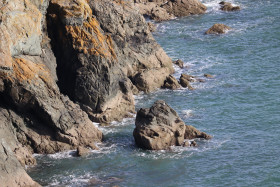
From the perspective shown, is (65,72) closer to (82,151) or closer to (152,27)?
(82,151)

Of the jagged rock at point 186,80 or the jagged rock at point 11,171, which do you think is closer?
the jagged rock at point 11,171

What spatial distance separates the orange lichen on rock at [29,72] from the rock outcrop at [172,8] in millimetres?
45025

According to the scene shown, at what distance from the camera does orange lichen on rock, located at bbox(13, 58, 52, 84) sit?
151ft

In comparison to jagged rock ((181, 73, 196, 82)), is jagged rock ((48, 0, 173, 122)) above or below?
above

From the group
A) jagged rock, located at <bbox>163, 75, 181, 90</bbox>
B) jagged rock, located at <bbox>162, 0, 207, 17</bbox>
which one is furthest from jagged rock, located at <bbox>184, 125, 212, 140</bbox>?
jagged rock, located at <bbox>162, 0, 207, 17</bbox>

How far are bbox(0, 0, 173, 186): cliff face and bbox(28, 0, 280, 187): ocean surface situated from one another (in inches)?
75.7

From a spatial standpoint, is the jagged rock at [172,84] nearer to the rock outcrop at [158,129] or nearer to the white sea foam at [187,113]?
the white sea foam at [187,113]

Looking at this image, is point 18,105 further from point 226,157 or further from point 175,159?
point 226,157

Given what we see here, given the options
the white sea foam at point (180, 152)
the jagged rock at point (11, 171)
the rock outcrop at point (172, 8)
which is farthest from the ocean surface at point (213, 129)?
the rock outcrop at point (172, 8)

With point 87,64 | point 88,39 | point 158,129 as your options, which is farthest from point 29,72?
point 158,129

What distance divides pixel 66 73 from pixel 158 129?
10.9 meters

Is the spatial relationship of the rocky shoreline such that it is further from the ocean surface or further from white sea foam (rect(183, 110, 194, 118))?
white sea foam (rect(183, 110, 194, 118))

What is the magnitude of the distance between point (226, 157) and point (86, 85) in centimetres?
1412

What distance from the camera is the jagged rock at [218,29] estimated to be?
82.7 metres
